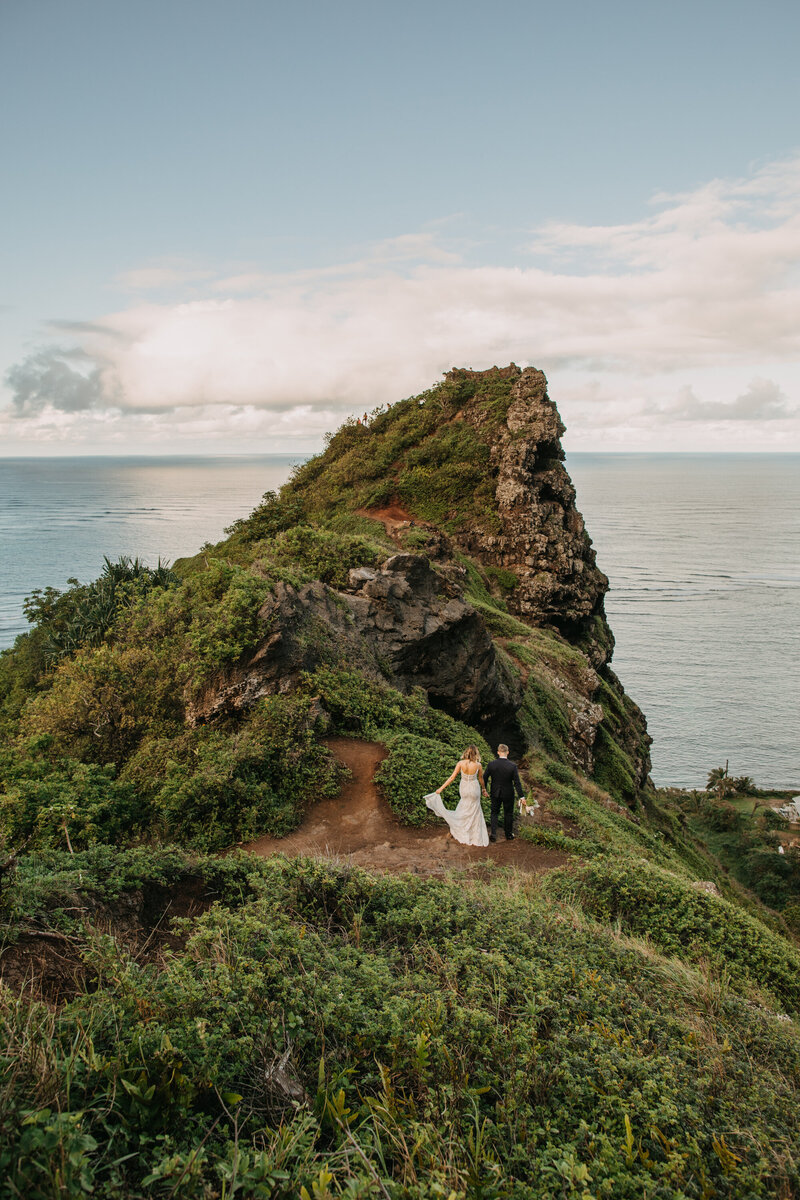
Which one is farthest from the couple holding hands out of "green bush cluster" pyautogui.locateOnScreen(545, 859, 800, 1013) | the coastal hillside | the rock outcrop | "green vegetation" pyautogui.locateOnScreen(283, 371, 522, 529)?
"green vegetation" pyautogui.locateOnScreen(283, 371, 522, 529)

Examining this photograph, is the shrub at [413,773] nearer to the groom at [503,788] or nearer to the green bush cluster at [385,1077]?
the groom at [503,788]

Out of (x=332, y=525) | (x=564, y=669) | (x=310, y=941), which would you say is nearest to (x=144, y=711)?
(x=310, y=941)

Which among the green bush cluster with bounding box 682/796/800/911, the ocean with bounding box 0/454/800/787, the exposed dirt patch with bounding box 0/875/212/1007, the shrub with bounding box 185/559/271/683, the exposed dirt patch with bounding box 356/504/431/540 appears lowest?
the green bush cluster with bounding box 682/796/800/911

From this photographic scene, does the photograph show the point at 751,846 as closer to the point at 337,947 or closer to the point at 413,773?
the point at 413,773

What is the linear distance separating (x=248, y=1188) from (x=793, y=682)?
72787mm

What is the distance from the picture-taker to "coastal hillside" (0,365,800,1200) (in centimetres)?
349

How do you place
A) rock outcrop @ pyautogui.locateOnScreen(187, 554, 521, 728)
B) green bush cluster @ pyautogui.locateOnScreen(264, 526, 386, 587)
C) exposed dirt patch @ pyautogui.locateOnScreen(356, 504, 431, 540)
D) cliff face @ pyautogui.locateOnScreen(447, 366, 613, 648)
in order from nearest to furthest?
rock outcrop @ pyautogui.locateOnScreen(187, 554, 521, 728), green bush cluster @ pyautogui.locateOnScreen(264, 526, 386, 587), cliff face @ pyautogui.locateOnScreen(447, 366, 613, 648), exposed dirt patch @ pyautogui.locateOnScreen(356, 504, 431, 540)

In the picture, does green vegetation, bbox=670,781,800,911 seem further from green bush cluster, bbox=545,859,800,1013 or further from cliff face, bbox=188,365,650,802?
green bush cluster, bbox=545,859,800,1013

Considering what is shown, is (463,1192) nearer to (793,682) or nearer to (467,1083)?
(467,1083)

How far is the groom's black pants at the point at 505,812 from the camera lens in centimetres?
1136

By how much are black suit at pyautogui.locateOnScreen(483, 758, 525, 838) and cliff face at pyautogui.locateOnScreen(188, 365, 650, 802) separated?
4.31 metres

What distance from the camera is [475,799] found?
10852 millimetres

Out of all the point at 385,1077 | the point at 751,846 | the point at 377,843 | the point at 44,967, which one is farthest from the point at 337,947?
the point at 751,846

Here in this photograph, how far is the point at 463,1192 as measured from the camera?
3105 mm
